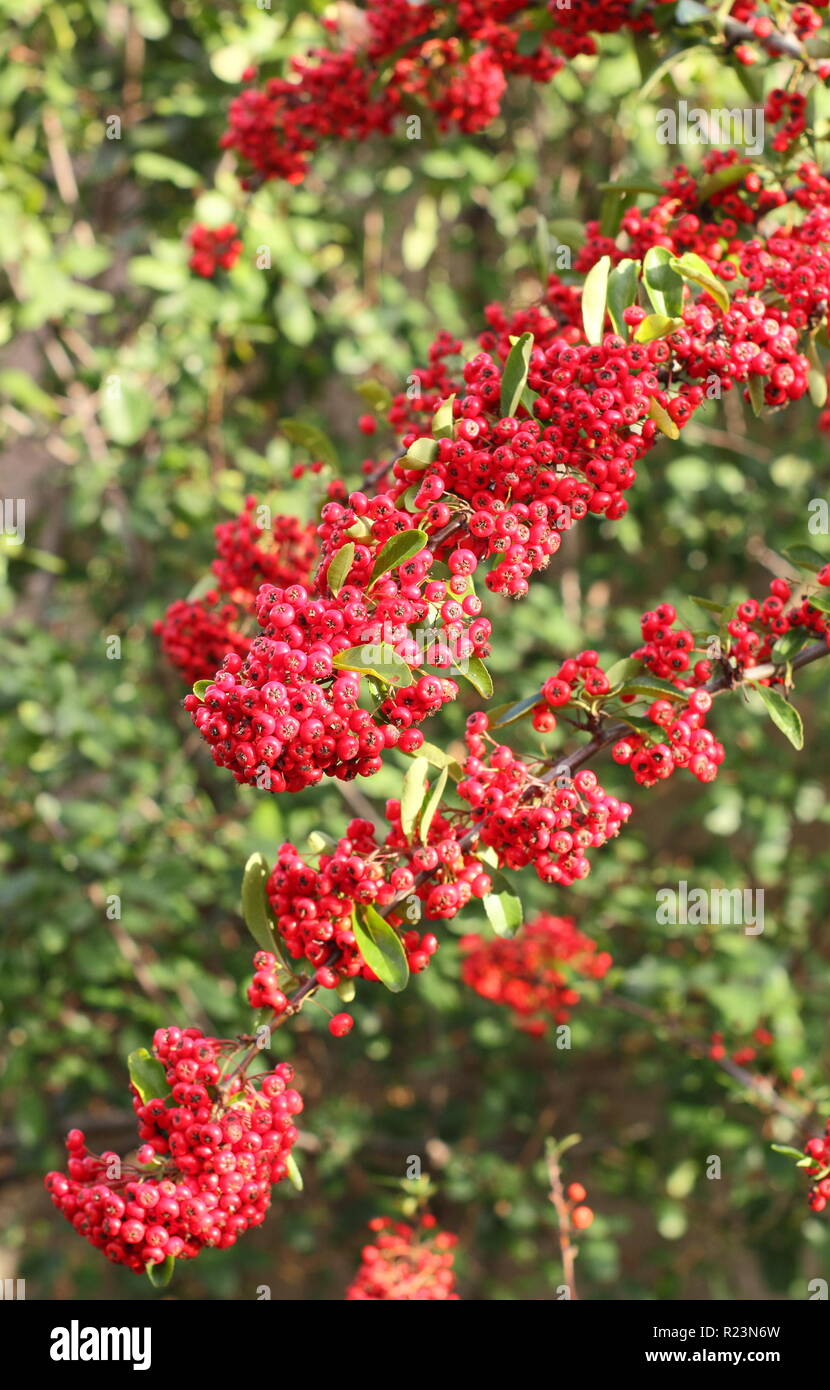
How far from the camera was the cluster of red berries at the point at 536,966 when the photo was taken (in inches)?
110

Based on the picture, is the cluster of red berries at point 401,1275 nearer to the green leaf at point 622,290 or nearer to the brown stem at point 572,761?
the brown stem at point 572,761

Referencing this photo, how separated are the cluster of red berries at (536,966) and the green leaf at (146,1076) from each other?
143 centimetres

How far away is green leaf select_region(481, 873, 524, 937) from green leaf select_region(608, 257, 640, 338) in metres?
0.70

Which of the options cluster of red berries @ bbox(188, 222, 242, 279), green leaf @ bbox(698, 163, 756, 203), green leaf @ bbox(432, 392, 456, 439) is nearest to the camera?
green leaf @ bbox(432, 392, 456, 439)

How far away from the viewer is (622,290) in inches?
56.9

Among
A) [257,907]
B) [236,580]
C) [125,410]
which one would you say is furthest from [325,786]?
[257,907]

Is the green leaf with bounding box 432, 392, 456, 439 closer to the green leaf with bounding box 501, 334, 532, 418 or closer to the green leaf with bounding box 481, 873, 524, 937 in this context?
the green leaf with bounding box 501, 334, 532, 418

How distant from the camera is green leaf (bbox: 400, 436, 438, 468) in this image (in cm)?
131

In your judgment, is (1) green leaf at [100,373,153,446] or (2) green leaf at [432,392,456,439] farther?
(1) green leaf at [100,373,153,446]

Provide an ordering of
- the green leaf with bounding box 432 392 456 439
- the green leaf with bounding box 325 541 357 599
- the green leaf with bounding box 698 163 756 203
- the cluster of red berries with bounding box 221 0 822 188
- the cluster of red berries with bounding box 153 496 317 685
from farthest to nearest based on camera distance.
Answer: the cluster of red berries with bounding box 221 0 822 188
the cluster of red berries with bounding box 153 496 317 685
the green leaf with bounding box 698 163 756 203
the green leaf with bounding box 432 392 456 439
the green leaf with bounding box 325 541 357 599

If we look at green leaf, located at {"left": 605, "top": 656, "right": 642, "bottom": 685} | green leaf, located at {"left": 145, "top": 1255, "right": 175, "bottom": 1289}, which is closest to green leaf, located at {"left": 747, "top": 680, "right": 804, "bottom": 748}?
green leaf, located at {"left": 605, "top": 656, "right": 642, "bottom": 685}

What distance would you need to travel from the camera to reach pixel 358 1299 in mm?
1867

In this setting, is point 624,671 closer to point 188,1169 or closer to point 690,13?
point 188,1169

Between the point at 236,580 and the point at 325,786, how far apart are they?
4.27 ft
